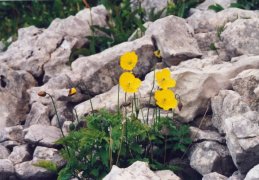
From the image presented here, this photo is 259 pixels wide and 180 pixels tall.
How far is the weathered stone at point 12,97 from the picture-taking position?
22.7ft

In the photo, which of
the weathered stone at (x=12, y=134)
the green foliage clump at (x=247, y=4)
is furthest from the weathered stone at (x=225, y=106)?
the green foliage clump at (x=247, y=4)

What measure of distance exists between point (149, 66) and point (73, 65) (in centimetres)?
83

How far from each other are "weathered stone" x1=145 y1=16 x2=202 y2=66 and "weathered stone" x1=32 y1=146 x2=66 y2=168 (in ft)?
5.15

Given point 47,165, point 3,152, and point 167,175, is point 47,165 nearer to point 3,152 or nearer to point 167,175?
point 3,152

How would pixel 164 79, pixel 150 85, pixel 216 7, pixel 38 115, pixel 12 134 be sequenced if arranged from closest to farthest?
pixel 164 79 → pixel 150 85 → pixel 12 134 → pixel 38 115 → pixel 216 7

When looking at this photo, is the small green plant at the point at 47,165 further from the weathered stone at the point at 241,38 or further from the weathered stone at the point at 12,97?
the weathered stone at the point at 241,38

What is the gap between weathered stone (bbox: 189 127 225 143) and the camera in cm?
554

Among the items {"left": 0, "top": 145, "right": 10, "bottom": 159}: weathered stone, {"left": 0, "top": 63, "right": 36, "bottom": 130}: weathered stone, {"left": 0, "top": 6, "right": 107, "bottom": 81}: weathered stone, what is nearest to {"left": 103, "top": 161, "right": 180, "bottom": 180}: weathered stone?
{"left": 0, "top": 145, "right": 10, "bottom": 159}: weathered stone

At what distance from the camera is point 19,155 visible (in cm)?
597

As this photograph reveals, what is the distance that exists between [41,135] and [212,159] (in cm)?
169

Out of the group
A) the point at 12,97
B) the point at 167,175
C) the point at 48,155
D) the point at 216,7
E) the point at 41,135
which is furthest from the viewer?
the point at 216,7

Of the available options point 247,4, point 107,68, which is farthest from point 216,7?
point 107,68

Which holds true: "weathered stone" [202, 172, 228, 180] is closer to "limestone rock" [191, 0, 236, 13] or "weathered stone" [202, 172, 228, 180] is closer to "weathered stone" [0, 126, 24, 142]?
"weathered stone" [0, 126, 24, 142]

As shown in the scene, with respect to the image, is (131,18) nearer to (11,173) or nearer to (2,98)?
(2,98)
